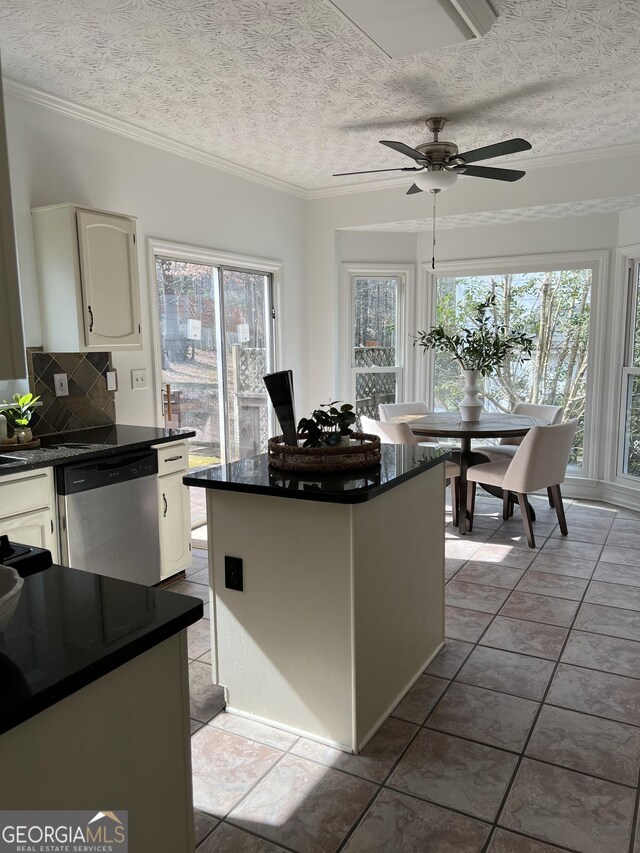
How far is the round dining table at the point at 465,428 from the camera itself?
449cm

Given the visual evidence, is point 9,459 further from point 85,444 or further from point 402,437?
point 402,437

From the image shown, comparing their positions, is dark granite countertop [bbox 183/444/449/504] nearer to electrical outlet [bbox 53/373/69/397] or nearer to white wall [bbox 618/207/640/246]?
electrical outlet [bbox 53/373/69/397]

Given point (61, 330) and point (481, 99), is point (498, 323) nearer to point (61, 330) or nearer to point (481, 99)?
point (481, 99)

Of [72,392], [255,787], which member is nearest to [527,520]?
[255,787]

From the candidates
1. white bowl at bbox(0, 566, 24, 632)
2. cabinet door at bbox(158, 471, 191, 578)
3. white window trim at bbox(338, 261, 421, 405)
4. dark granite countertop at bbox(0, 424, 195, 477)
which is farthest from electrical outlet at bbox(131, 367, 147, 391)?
white bowl at bbox(0, 566, 24, 632)

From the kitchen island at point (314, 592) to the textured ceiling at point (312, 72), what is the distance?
193 cm

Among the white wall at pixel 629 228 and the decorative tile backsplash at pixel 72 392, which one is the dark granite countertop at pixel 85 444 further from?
the white wall at pixel 629 228

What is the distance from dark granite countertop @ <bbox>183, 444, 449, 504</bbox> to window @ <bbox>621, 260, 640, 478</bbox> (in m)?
3.40

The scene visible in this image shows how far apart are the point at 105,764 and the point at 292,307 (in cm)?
502

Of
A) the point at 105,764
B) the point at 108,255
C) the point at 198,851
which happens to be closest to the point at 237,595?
the point at 198,851

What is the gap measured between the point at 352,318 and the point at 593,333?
2159mm

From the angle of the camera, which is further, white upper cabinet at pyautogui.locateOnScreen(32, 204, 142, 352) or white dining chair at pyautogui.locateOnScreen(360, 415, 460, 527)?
white dining chair at pyautogui.locateOnScreen(360, 415, 460, 527)

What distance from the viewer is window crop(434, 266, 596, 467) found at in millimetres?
5711

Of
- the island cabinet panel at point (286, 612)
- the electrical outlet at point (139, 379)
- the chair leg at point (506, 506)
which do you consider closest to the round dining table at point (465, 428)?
the chair leg at point (506, 506)
